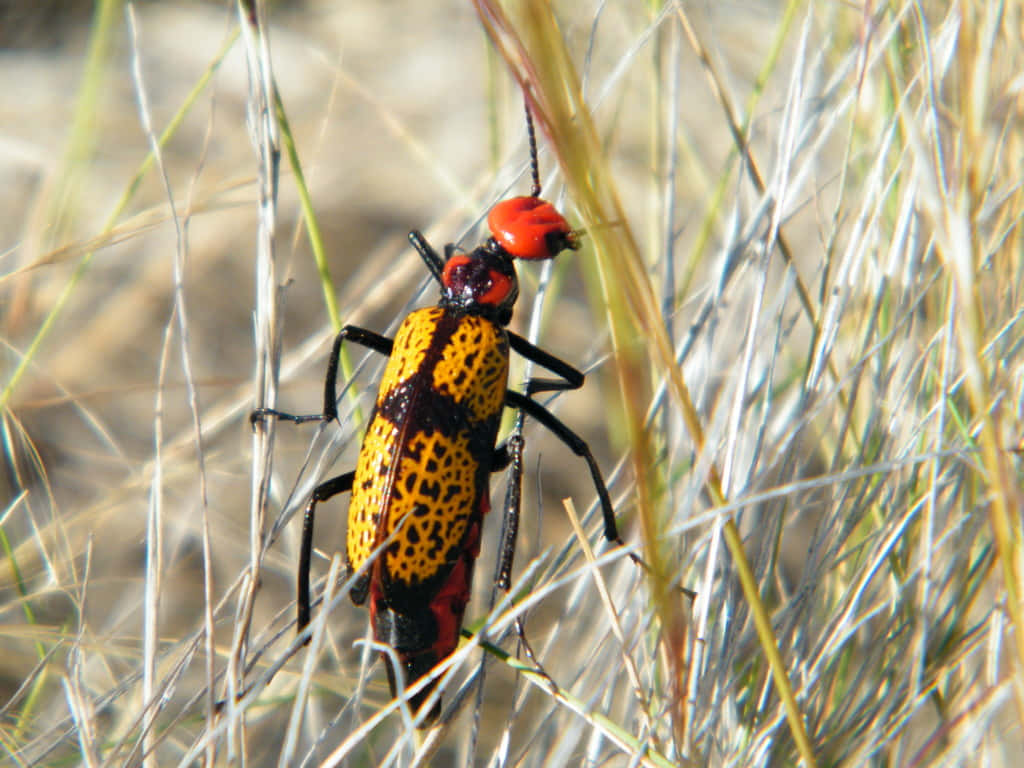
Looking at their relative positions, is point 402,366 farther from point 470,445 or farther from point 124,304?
point 124,304

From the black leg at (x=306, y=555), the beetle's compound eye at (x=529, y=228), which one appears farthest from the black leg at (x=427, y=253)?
the black leg at (x=306, y=555)

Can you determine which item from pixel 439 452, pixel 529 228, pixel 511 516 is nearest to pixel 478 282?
pixel 529 228

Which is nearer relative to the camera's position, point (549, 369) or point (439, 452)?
point (439, 452)

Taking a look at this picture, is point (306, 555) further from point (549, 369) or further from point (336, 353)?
point (549, 369)

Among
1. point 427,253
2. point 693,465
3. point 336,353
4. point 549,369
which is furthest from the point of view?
point 427,253

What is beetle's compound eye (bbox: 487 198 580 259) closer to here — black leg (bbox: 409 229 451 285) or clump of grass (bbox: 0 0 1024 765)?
clump of grass (bbox: 0 0 1024 765)

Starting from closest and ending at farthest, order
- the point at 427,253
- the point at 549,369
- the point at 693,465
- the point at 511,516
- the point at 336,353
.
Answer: the point at 693,465, the point at 511,516, the point at 336,353, the point at 549,369, the point at 427,253

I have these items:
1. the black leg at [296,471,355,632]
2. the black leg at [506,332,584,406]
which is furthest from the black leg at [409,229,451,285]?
the black leg at [296,471,355,632]

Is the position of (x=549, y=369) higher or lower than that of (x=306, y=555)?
higher
